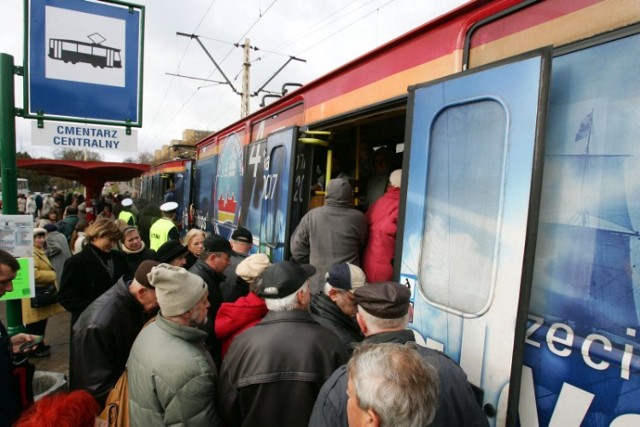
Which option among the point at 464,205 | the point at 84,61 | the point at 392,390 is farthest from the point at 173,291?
the point at 84,61

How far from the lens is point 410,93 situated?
199cm

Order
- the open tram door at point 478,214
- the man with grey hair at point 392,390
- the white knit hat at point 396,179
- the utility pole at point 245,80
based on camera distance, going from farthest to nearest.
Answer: the utility pole at point 245,80, the white knit hat at point 396,179, the open tram door at point 478,214, the man with grey hair at point 392,390

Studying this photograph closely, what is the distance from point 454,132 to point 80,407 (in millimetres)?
1811

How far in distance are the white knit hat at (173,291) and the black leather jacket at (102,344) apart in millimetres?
489

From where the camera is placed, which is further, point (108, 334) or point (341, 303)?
point (341, 303)

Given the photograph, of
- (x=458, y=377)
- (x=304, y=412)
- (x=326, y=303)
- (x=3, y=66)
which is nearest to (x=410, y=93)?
(x=326, y=303)

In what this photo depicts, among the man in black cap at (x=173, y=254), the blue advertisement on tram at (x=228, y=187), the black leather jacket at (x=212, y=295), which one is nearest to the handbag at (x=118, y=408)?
the black leather jacket at (x=212, y=295)

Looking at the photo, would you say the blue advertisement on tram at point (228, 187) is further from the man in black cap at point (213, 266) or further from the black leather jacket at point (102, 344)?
the black leather jacket at point (102, 344)

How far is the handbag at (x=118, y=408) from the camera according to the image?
1681 mm

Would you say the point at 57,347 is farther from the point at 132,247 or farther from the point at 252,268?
the point at 252,268

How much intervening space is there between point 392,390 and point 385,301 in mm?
558

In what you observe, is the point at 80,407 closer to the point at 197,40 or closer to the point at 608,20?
the point at 608,20

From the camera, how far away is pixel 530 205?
4.68 feet

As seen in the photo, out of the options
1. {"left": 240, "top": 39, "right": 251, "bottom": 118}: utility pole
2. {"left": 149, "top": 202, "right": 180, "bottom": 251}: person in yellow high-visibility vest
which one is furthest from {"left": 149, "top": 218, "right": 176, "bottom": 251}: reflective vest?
{"left": 240, "top": 39, "right": 251, "bottom": 118}: utility pole
